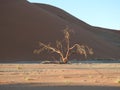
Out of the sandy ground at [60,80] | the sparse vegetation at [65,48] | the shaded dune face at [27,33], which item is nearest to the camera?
the sandy ground at [60,80]

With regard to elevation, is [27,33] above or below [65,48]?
above

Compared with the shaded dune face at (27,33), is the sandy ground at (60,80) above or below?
above

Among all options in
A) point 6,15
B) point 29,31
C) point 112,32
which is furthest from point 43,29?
point 112,32

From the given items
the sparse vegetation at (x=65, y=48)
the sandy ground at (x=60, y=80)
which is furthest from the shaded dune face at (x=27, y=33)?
the sandy ground at (x=60, y=80)

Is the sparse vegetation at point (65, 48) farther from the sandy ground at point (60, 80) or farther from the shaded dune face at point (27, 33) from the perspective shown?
the sandy ground at point (60, 80)

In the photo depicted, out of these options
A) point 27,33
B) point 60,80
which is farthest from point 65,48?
point 60,80

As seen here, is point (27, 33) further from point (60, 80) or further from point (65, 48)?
point (60, 80)

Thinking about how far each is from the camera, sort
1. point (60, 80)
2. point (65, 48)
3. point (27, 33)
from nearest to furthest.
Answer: point (60, 80)
point (65, 48)
point (27, 33)

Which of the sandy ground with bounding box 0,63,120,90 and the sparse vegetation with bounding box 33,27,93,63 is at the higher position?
the sandy ground with bounding box 0,63,120,90

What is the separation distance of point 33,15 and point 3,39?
1091 centimetres

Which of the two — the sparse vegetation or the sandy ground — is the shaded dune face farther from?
the sandy ground

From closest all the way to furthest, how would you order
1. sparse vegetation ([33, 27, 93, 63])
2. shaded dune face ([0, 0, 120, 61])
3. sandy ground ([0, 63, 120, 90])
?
sandy ground ([0, 63, 120, 90]), sparse vegetation ([33, 27, 93, 63]), shaded dune face ([0, 0, 120, 61])

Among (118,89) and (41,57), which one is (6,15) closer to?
(41,57)

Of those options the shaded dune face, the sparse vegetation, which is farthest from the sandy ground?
the shaded dune face
